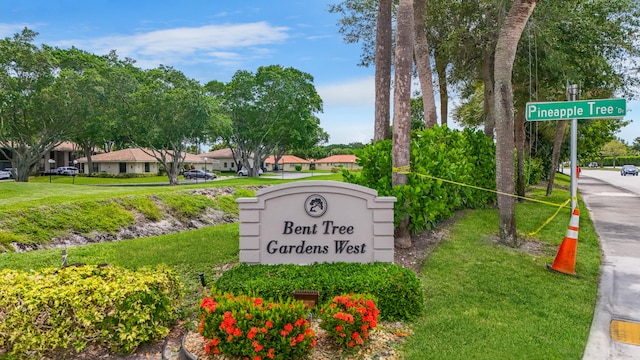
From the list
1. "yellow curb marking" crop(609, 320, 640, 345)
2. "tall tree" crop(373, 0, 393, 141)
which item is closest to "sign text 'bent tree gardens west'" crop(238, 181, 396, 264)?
"yellow curb marking" crop(609, 320, 640, 345)

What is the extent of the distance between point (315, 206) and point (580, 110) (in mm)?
5126

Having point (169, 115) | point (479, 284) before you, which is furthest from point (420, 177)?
point (169, 115)

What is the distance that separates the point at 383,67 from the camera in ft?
31.6

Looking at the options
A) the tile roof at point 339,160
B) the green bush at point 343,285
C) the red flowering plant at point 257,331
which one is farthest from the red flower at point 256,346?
the tile roof at point 339,160

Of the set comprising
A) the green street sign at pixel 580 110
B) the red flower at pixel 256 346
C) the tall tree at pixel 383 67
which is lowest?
the red flower at pixel 256 346

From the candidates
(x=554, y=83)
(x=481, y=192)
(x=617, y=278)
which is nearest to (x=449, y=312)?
(x=617, y=278)

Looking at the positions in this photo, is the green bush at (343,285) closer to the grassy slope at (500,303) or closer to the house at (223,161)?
the grassy slope at (500,303)

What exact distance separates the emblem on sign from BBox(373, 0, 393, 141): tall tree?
4433 mm

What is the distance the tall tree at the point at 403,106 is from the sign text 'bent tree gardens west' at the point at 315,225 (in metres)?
2.00

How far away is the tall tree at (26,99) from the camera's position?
2917cm

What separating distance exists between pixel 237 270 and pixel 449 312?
9.25 ft

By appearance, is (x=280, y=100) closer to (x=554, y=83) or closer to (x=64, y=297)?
(x=554, y=83)

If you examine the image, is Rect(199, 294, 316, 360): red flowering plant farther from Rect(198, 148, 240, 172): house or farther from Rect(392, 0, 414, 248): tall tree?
Rect(198, 148, 240, 172): house

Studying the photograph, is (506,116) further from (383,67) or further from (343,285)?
(343,285)
